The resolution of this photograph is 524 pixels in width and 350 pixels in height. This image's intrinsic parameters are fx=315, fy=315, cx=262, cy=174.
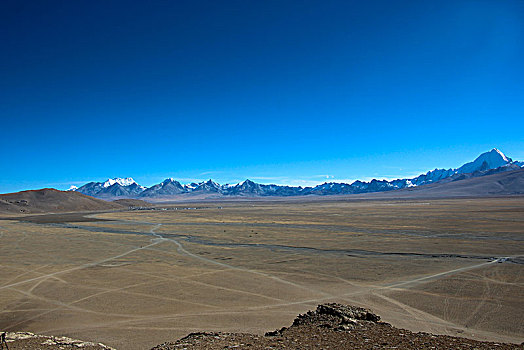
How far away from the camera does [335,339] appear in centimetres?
677

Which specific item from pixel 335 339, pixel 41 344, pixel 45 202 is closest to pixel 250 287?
pixel 335 339

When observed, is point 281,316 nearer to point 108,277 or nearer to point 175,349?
point 175,349

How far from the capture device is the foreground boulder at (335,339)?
6.39 m

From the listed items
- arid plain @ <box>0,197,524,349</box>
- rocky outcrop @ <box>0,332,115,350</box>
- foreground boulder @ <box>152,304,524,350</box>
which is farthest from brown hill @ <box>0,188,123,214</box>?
foreground boulder @ <box>152,304,524,350</box>

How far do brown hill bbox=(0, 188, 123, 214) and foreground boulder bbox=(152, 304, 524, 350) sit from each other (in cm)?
11908

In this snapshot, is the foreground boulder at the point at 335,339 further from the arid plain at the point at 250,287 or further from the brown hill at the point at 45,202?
the brown hill at the point at 45,202

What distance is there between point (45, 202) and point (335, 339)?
144m

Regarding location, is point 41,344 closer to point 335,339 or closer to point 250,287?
point 335,339

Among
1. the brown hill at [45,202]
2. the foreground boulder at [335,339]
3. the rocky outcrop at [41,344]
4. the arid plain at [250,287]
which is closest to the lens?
the foreground boulder at [335,339]

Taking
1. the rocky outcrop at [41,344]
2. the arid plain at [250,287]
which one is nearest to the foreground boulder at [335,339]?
the rocky outcrop at [41,344]

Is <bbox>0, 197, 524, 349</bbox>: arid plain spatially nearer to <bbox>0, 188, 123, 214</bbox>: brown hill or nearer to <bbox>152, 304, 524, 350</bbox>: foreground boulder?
<bbox>152, 304, 524, 350</bbox>: foreground boulder

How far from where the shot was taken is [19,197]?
4732 inches

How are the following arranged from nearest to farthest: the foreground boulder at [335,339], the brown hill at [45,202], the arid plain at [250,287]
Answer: the foreground boulder at [335,339]
the arid plain at [250,287]
the brown hill at [45,202]

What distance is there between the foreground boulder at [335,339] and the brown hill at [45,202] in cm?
11908
